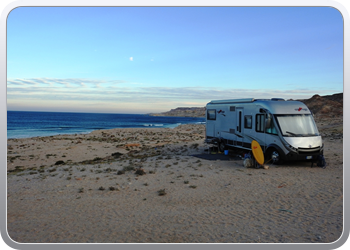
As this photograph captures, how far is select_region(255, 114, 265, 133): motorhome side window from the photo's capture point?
1279 centimetres

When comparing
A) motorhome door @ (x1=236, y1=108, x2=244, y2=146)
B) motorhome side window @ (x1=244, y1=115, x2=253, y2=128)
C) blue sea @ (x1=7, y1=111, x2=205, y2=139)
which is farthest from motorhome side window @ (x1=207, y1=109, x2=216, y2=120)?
blue sea @ (x1=7, y1=111, x2=205, y2=139)

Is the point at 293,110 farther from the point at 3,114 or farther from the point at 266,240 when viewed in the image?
the point at 3,114

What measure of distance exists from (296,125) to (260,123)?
1.69 m

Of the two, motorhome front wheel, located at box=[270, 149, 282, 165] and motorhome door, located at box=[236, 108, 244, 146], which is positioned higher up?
motorhome door, located at box=[236, 108, 244, 146]

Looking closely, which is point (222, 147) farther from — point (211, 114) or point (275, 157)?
point (275, 157)

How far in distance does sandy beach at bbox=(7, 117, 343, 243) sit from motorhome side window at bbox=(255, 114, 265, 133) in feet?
6.32

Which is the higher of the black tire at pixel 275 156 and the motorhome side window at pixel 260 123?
the motorhome side window at pixel 260 123

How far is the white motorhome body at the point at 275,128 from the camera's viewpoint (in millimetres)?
11484

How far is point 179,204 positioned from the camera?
753 centimetres

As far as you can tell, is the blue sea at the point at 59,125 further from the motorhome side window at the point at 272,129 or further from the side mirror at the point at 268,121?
the motorhome side window at the point at 272,129

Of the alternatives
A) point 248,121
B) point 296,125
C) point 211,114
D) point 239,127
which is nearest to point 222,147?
point 239,127

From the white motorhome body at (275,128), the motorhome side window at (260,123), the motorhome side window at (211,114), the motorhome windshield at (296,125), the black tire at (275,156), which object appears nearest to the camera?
the white motorhome body at (275,128)

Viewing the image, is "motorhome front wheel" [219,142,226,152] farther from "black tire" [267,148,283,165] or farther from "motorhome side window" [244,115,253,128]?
"black tire" [267,148,283,165]

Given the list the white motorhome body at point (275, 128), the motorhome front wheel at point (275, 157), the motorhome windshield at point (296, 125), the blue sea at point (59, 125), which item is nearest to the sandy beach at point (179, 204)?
the motorhome front wheel at point (275, 157)
